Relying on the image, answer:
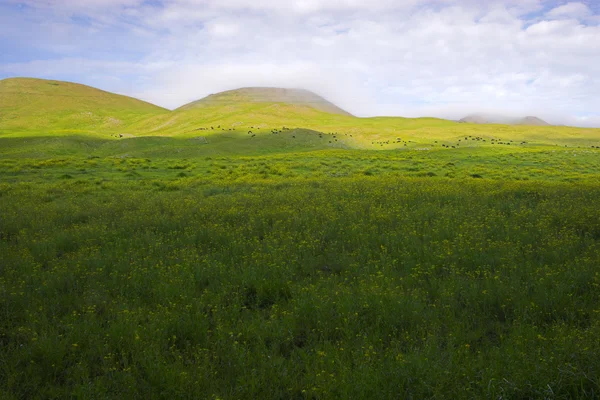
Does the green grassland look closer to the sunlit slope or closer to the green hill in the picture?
the green hill

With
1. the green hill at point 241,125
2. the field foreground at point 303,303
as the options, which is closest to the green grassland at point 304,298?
the field foreground at point 303,303

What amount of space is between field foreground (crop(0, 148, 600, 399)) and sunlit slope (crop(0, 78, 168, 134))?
91.9m

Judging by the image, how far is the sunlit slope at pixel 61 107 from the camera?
10569 centimetres

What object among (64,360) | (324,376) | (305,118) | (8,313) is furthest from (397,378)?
(305,118)

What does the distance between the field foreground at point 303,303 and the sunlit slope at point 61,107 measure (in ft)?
301

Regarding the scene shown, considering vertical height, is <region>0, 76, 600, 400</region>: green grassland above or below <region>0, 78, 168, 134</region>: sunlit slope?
below

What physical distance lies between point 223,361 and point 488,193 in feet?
43.1

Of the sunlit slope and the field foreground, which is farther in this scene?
the sunlit slope

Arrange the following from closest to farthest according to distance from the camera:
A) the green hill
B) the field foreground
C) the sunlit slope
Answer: the field foreground, the green hill, the sunlit slope

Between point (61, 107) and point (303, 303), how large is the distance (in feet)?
466

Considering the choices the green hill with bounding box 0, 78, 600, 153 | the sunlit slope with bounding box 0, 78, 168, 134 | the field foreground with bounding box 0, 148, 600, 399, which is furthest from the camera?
the sunlit slope with bounding box 0, 78, 168, 134

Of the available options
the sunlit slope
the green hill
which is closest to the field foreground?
the green hill

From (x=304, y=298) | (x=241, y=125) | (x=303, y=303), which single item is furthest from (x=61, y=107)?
(x=303, y=303)

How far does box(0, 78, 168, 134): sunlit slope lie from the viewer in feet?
347
